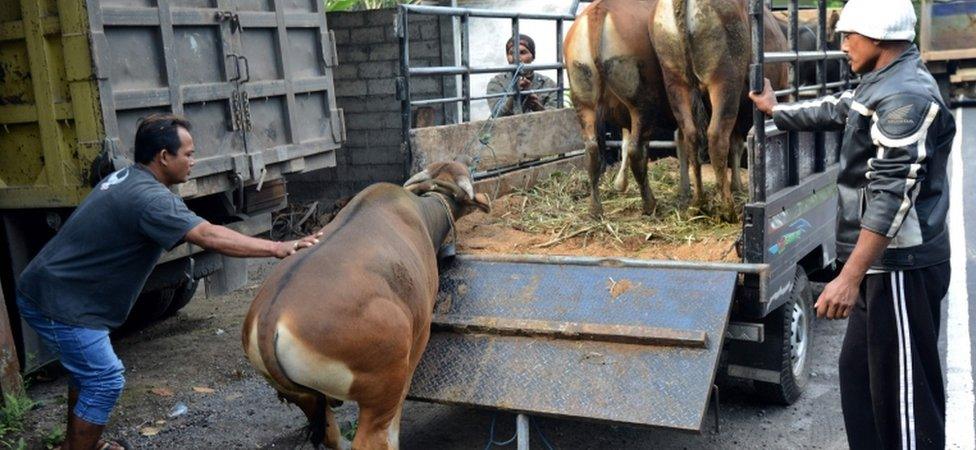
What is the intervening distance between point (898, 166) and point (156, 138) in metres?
3.14

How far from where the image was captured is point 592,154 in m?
5.93

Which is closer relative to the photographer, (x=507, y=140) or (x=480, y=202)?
(x=480, y=202)

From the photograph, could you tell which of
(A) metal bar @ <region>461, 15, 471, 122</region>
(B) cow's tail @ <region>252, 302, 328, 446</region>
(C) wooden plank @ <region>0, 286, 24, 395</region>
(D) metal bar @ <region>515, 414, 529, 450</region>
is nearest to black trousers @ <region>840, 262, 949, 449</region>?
(D) metal bar @ <region>515, 414, 529, 450</region>

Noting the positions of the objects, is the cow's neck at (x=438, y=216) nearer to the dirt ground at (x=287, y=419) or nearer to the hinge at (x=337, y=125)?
the dirt ground at (x=287, y=419)

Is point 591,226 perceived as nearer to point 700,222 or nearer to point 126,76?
point 700,222

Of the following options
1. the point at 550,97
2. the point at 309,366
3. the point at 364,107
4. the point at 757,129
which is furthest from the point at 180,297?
the point at 757,129

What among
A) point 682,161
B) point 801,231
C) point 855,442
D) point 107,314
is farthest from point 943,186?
point 107,314

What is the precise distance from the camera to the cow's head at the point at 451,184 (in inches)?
204

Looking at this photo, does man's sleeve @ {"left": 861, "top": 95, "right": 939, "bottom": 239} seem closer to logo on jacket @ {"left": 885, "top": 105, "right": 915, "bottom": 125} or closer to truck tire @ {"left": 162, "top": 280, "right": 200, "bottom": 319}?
logo on jacket @ {"left": 885, "top": 105, "right": 915, "bottom": 125}

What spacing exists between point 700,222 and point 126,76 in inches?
133

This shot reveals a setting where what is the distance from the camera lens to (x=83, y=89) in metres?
5.07

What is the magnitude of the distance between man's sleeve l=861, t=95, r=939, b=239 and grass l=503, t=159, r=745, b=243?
1.66 meters

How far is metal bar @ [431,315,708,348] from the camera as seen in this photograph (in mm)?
4168

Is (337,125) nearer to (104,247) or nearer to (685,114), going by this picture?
(685,114)
